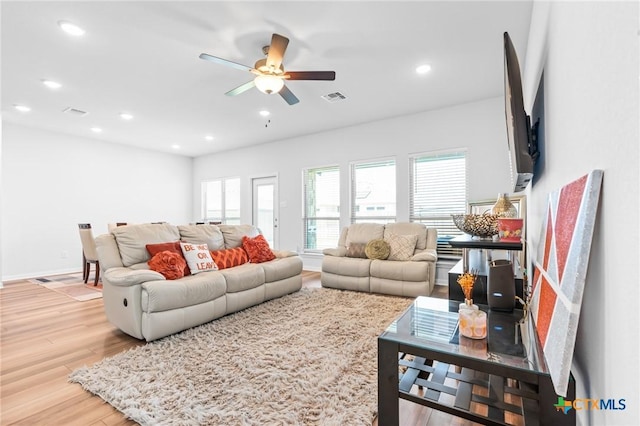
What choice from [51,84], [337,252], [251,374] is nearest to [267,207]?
[337,252]

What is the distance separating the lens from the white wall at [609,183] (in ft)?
1.80

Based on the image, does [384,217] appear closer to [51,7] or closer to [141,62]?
[141,62]

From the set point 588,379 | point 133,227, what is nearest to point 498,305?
point 588,379

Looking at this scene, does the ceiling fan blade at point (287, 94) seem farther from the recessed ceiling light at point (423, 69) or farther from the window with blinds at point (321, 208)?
the window with blinds at point (321, 208)

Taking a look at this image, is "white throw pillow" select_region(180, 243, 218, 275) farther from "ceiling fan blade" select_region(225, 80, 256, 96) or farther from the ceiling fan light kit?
the ceiling fan light kit

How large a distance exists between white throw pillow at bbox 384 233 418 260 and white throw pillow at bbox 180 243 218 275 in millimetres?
2405

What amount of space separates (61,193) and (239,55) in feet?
16.6

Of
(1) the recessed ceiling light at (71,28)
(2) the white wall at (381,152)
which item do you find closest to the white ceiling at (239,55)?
(1) the recessed ceiling light at (71,28)

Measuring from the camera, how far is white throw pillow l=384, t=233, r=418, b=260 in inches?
165

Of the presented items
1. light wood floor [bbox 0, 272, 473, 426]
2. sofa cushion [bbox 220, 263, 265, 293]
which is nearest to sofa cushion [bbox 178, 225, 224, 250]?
sofa cushion [bbox 220, 263, 265, 293]

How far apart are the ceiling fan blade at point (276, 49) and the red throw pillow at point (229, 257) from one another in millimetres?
2211

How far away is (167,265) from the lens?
2986mm

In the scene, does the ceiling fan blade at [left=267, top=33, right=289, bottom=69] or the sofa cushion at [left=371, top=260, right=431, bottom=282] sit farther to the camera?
the sofa cushion at [left=371, top=260, right=431, bottom=282]

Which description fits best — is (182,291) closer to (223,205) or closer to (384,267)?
(384,267)
